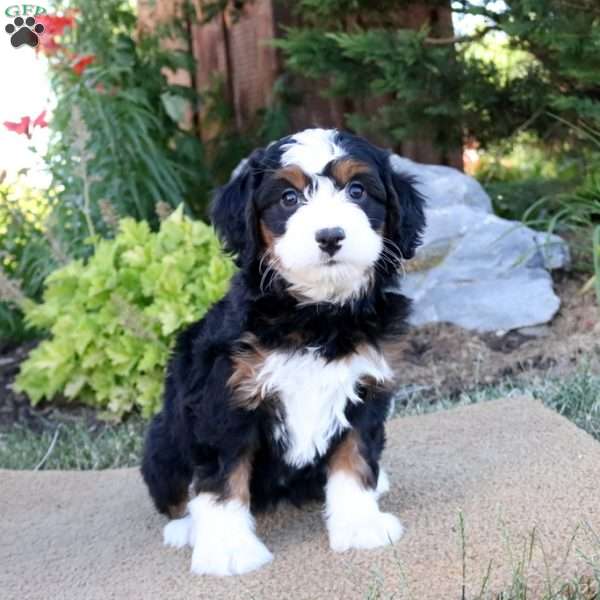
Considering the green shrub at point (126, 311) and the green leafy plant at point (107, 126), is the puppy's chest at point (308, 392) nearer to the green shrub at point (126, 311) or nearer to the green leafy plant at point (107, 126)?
the green shrub at point (126, 311)

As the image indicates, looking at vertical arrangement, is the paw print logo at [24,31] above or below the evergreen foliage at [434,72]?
above

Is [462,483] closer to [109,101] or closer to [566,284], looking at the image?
[566,284]

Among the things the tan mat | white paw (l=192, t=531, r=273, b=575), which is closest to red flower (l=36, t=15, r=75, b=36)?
the tan mat

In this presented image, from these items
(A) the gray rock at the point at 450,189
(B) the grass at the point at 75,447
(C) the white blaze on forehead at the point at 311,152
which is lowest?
(B) the grass at the point at 75,447

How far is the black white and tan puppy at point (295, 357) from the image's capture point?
3.08m

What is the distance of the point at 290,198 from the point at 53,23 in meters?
3.84

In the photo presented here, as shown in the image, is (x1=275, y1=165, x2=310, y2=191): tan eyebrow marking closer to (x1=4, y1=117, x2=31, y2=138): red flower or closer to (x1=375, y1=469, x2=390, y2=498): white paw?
(x1=375, y1=469, x2=390, y2=498): white paw

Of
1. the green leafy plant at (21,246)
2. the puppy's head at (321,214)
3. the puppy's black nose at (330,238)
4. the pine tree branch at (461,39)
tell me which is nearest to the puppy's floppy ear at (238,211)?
the puppy's head at (321,214)

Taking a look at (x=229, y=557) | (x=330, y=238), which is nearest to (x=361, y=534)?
(x=229, y=557)

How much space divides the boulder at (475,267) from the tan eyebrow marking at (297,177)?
3307 mm

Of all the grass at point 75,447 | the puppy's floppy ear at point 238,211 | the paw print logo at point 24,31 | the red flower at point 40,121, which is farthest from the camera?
the paw print logo at point 24,31

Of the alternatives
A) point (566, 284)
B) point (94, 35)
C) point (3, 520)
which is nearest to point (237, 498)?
point (3, 520)

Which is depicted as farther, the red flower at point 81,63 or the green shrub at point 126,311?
the red flower at point 81,63

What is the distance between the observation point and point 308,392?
313 cm
